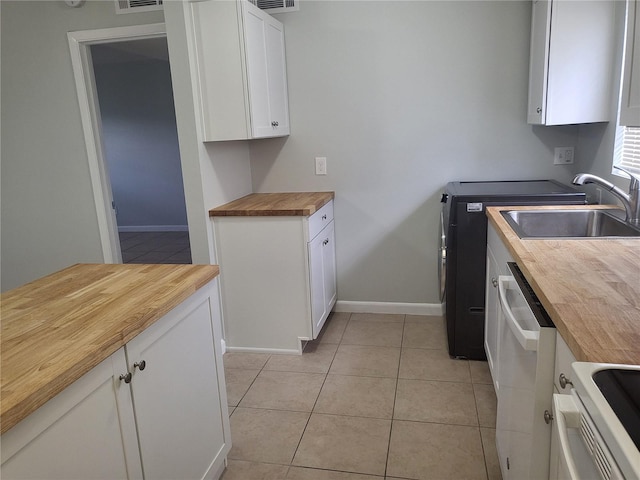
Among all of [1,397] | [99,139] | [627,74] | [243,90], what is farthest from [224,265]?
[627,74]

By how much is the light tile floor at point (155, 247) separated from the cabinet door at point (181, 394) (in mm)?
3719

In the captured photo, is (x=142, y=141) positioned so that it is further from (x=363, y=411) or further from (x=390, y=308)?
(x=363, y=411)

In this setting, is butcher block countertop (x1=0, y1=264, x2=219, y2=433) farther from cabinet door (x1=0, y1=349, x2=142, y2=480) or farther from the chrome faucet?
the chrome faucet

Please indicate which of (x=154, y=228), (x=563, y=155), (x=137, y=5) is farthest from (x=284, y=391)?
(x=154, y=228)

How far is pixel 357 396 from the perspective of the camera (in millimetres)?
2492

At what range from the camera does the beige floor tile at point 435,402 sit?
228 centimetres

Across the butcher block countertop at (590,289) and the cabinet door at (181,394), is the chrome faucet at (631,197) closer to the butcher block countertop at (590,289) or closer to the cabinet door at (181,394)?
the butcher block countertop at (590,289)

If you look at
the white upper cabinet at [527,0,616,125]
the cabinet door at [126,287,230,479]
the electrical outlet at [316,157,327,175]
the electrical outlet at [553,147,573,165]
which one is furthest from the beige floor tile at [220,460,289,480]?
the electrical outlet at [553,147,573,165]

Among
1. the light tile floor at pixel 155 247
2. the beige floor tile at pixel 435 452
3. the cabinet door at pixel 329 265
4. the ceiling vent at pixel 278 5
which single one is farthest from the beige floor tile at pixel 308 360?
the light tile floor at pixel 155 247

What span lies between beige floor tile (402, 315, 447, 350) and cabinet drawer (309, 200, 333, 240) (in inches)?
36.0

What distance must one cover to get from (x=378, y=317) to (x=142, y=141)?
478 centimetres

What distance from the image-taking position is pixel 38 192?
136 inches

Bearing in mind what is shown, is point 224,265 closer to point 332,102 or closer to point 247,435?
point 247,435

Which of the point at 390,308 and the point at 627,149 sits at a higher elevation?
the point at 627,149
